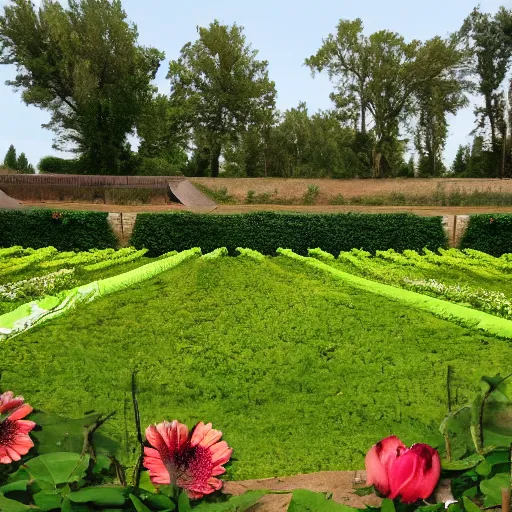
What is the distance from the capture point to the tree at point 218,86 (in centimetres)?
1619

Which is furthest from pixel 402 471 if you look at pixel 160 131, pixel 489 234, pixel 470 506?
pixel 160 131

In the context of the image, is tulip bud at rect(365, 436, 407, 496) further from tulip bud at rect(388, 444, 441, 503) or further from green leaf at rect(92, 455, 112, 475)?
green leaf at rect(92, 455, 112, 475)

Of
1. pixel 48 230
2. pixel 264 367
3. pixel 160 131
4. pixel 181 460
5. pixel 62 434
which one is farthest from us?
pixel 160 131

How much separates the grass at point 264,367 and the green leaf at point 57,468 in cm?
28

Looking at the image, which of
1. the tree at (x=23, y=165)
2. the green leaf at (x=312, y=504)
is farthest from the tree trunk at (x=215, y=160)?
the green leaf at (x=312, y=504)

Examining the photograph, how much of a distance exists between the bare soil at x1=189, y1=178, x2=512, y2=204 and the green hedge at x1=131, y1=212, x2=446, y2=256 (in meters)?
4.95

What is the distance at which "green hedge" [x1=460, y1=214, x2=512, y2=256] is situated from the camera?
8648 millimetres

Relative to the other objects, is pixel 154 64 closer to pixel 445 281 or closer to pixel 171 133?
pixel 171 133

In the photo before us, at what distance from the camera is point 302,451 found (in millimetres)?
1731

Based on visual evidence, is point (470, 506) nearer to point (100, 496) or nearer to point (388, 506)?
point (388, 506)

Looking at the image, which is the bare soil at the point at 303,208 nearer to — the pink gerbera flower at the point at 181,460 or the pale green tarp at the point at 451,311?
the pale green tarp at the point at 451,311

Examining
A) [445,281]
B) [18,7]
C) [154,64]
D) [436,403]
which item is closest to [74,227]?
[445,281]

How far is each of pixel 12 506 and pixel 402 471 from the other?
72 centimetres

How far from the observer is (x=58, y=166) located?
1605cm
